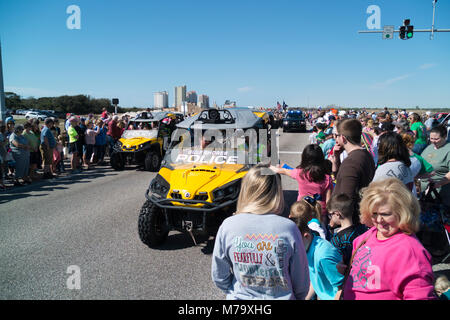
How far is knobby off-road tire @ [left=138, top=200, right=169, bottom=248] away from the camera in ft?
14.1

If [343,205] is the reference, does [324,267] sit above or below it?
below

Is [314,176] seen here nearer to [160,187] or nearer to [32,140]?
[160,187]

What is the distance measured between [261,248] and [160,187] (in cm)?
302

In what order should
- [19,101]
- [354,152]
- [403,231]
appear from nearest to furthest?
[403,231] → [354,152] → [19,101]

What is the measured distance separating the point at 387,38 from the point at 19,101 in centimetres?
7367

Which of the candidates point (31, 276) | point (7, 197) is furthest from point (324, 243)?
point (7, 197)

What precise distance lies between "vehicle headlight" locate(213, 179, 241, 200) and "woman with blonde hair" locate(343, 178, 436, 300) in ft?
7.77

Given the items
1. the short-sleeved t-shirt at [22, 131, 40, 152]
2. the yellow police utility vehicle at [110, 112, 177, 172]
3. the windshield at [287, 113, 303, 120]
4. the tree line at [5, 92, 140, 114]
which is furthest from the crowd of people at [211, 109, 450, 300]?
the tree line at [5, 92, 140, 114]

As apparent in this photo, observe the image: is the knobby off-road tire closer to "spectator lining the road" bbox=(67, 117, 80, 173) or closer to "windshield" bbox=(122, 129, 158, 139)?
"windshield" bbox=(122, 129, 158, 139)

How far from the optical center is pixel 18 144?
8500 mm

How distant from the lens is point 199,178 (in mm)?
4375

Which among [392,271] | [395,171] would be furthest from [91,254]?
[395,171]
